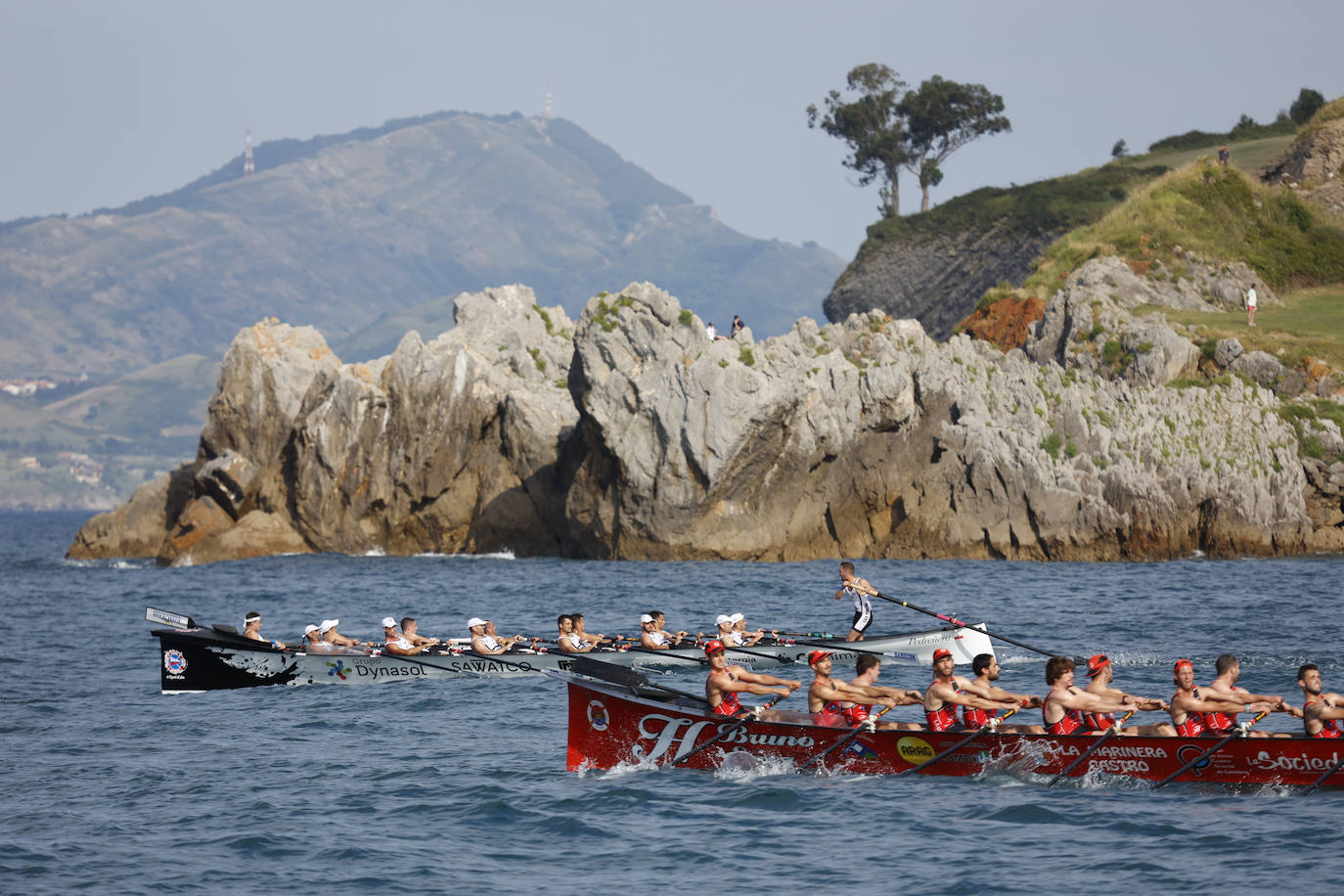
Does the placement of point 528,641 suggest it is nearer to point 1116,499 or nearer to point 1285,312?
point 1116,499

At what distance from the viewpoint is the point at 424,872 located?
54.8 feet

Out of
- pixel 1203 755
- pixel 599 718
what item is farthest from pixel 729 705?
pixel 1203 755

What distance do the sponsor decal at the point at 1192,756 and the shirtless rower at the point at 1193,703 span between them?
0.19 meters

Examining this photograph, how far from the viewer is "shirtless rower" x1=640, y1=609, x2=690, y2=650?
29375mm

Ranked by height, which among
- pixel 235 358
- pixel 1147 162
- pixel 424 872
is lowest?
pixel 424 872

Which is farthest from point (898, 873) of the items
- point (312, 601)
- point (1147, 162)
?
point (1147, 162)

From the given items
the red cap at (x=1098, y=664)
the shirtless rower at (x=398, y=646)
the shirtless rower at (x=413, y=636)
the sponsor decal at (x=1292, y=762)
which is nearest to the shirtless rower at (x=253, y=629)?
the shirtless rower at (x=398, y=646)

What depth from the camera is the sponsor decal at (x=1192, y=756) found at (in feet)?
61.8

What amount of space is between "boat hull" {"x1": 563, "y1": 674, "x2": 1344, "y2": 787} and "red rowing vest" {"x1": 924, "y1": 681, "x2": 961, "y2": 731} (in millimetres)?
338

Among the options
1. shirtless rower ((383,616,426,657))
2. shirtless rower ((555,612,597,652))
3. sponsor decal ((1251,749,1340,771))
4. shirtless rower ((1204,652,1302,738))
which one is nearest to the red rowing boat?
sponsor decal ((1251,749,1340,771))

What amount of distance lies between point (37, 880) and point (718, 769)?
9733mm

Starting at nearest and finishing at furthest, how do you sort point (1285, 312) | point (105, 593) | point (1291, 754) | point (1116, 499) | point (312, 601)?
point (1291, 754)
point (312, 601)
point (1116, 499)
point (105, 593)
point (1285, 312)

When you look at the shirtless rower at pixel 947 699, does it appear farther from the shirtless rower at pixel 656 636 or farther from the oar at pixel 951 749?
the shirtless rower at pixel 656 636

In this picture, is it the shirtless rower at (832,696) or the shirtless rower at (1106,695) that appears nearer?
the shirtless rower at (1106,695)
